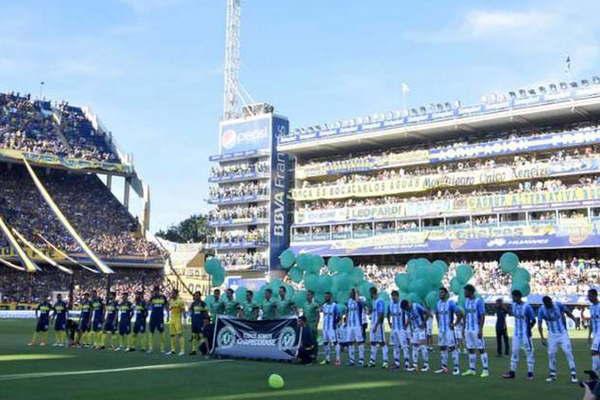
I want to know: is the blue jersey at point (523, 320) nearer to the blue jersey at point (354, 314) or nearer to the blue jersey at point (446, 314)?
the blue jersey at point (446, 314)

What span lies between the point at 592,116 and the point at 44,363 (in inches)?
1912

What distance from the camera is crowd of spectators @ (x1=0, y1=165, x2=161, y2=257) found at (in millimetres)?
65188

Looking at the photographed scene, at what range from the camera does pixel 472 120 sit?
2309 inches

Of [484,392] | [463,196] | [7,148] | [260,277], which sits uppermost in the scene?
[7,148]

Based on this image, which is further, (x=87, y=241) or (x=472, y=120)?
(x=87, y=241)

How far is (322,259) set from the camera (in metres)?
31.5

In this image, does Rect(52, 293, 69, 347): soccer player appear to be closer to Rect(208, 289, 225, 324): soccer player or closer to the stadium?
the stadium

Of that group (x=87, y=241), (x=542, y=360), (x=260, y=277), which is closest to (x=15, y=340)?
(x=542, y=360)

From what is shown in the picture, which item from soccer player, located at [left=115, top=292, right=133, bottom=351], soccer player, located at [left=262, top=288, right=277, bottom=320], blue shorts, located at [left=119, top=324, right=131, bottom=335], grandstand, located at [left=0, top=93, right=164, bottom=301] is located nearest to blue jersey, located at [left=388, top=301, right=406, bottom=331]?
soccer player, located at [left=262, top=288, right=277, bottom=320]

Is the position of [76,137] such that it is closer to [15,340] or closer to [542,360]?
[15,340]

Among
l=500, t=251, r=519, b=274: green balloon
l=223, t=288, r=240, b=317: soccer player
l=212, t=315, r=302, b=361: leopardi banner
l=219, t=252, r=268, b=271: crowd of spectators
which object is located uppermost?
l=219, t=252, r=268, b=271: crowd of spectators

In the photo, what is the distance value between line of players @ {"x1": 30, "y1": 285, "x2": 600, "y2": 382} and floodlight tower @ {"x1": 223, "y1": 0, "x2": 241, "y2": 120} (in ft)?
174

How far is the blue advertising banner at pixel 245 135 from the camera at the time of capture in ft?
239

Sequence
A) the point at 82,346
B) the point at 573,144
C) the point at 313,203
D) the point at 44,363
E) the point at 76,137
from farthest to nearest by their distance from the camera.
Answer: the point at 76,137 → the point at 313,203 → the point at 573,144 → the point at 82,346 → the point at 44,363
